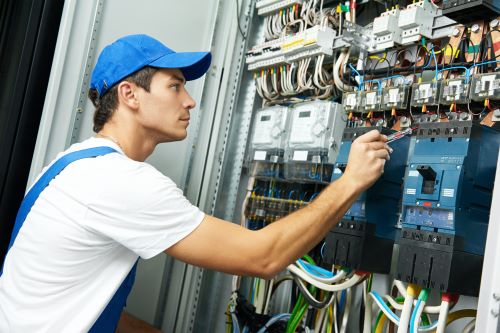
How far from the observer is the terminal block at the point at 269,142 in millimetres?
2398

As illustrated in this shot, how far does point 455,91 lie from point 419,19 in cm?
33

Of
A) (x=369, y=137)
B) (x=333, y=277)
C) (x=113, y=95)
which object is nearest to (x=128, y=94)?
(x=113, y=95)

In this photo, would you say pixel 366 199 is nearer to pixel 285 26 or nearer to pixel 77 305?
pixel 77 305

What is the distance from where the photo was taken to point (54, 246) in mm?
1323

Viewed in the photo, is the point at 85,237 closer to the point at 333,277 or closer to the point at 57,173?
the point at 57,173

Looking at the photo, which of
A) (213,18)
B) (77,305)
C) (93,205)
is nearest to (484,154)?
(93,205)

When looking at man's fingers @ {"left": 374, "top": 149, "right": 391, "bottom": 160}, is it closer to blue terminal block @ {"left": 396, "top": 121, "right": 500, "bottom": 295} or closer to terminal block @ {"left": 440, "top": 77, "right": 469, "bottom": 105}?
blue terminal block @ {"left": 396, "top": 121, "right": 500, "bottom": 295}

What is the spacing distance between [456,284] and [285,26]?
1579 millimetres

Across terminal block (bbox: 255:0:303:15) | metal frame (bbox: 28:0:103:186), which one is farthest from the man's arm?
terminal block (bbox: 255:0:303:15)

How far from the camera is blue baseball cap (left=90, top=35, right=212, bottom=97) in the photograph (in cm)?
160

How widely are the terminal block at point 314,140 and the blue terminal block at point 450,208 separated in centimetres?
59

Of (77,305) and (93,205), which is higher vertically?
(93,205)

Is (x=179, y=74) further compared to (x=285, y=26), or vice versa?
(x=285, y=26)

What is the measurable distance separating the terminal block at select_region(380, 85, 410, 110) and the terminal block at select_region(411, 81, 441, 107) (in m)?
0.04
